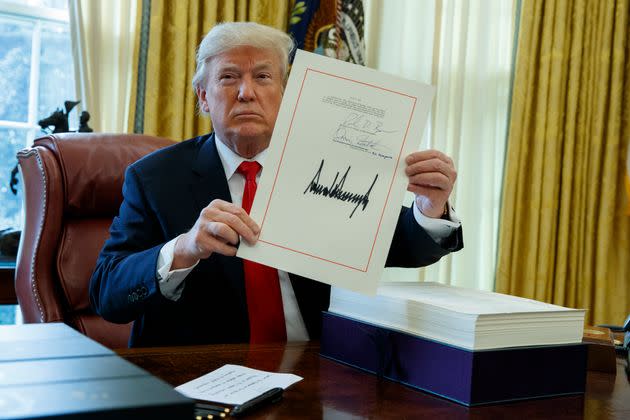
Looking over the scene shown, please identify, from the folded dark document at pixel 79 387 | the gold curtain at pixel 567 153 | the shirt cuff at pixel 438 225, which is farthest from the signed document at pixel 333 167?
the gold curtain at pixel 567 153

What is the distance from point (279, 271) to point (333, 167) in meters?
0.55

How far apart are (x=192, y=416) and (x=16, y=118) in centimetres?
302

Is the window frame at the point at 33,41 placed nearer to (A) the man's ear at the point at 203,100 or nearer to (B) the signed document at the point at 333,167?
(A) the man's ear at the point at 203,100

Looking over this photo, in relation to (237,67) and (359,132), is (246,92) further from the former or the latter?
(359,132)

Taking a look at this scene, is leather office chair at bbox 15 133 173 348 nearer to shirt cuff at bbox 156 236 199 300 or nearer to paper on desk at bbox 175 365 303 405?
shirt cuff at bbox 156 236 199 300

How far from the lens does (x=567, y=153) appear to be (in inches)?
148

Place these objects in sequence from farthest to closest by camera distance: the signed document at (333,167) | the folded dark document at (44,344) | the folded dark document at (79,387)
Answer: the signed document at (333,167) < the folded dark document at (44,344) < the folded dark document at (79,387)

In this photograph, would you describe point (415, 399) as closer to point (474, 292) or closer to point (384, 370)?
point (384, 370)

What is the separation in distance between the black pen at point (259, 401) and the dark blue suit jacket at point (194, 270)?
1.97ft

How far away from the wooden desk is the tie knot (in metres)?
0.48

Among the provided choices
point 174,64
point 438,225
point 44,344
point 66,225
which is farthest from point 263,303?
point 174,64

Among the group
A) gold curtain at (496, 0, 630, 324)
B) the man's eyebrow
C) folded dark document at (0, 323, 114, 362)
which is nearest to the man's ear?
the man's eyebrow

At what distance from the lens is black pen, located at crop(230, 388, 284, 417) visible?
93 centimetres

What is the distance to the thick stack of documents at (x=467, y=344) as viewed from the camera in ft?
3.49
